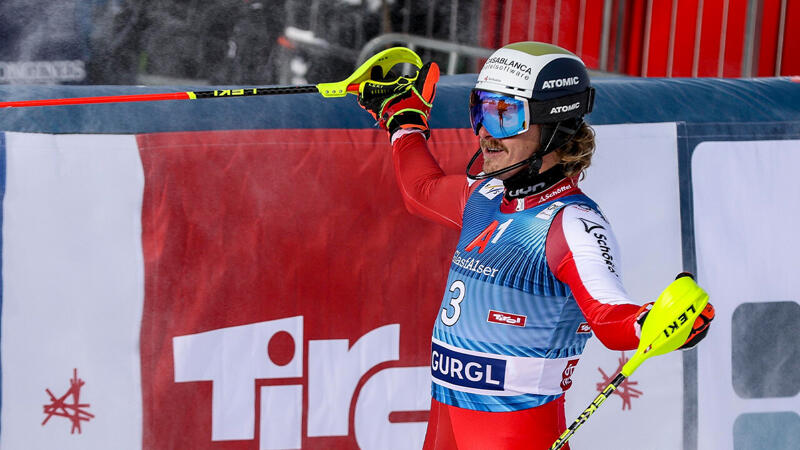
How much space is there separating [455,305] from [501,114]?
580mm

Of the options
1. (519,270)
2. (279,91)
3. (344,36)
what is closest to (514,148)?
(519,270)

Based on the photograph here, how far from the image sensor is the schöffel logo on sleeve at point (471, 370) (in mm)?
2781

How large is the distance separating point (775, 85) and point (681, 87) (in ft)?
1.44

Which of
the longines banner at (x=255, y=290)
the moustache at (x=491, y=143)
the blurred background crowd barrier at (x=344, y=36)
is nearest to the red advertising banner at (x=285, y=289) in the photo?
the longines banner at (x=255, y=290)

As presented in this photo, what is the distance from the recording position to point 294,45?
5.14 m

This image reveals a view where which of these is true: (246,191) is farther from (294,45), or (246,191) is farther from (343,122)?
(294,45)

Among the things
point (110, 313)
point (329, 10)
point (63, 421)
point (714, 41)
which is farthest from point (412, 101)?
point (714, 41)

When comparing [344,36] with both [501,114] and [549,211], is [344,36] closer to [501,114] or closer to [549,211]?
[501,114]

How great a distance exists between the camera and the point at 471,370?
9.21ft

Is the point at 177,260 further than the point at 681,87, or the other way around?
the point at 681,87

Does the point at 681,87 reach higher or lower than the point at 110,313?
higher

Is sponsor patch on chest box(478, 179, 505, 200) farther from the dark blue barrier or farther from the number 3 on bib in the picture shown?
the dark blue barrier

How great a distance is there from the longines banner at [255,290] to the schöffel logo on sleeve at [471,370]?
2.85 feet

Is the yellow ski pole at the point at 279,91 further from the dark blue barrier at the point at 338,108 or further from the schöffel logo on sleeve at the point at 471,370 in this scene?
the schöffel logo on sleeve at the point at 471,370
